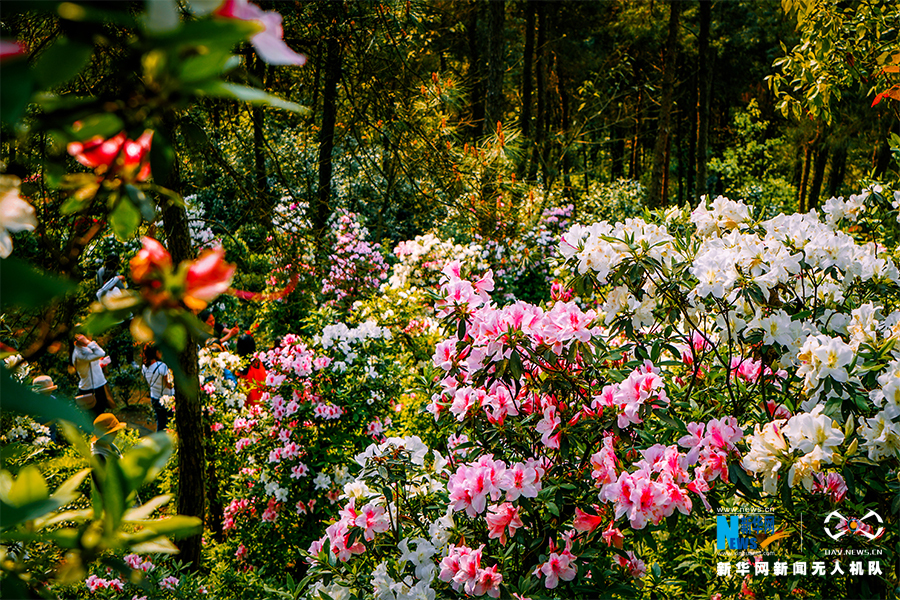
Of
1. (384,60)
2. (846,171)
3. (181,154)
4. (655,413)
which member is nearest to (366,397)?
(181,154)

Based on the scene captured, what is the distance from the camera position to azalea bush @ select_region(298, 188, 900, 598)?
1.58 meters

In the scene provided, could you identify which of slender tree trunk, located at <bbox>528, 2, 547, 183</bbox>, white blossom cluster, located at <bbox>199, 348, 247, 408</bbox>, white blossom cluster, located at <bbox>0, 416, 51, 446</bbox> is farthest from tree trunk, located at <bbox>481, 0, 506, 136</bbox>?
white blossom cluster, located at <bbox>0, 416, 51, 446</bbox>

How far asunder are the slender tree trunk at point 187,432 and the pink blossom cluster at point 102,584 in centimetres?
71

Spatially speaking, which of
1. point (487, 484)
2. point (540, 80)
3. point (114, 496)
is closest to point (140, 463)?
point (114, 496)

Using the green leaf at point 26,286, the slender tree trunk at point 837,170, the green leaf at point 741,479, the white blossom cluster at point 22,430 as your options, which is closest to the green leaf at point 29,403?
the green leaf at point 26,286

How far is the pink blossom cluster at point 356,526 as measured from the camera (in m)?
1.81

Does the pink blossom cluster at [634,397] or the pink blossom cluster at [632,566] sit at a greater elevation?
the pink blossom cluster at [634,397]

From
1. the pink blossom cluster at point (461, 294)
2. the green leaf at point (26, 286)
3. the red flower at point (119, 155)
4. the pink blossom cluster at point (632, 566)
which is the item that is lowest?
the pink blossom cluster at point (632, 566)

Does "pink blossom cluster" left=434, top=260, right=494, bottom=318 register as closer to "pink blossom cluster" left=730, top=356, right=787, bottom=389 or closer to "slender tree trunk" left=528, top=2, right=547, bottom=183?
"pink blossom cluster" left=730, top=356, right=787, bottom=389

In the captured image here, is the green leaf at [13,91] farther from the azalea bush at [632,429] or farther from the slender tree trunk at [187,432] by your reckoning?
the slender tree trunk at [187,432]

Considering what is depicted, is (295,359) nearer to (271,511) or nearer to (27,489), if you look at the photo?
(271,511)

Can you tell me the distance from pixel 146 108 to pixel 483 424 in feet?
5.05

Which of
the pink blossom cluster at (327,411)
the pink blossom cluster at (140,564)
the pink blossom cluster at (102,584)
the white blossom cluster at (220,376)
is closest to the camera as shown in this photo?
the pink blossom cluster at (102,584)

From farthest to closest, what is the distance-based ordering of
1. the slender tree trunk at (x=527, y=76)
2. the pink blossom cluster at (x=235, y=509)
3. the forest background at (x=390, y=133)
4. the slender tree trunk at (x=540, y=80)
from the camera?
the slender tree trunk at (x=540, y=80)
the slender tree trunk at (x=527, y=76)
the pink blossom cluster at (x=235, y=509)
the forest background at (x=390, y=133)
